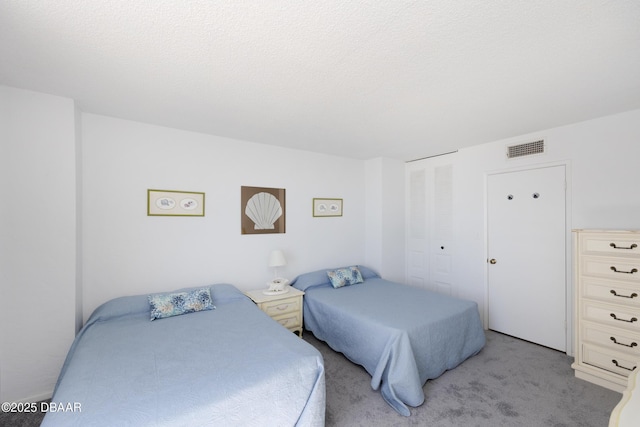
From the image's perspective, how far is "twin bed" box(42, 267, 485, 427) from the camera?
4.40 ft

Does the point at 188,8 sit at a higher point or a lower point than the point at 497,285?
higher

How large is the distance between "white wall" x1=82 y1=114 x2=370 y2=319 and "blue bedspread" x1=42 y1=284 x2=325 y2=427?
21.5 inches

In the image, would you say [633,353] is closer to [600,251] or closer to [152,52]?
[600,251]

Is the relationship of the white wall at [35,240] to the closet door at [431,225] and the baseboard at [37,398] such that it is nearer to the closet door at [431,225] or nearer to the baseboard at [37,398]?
the baseboard at [37,398]

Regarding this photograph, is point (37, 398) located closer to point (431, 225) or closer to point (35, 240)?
point (35, 240)

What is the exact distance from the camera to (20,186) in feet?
6.73

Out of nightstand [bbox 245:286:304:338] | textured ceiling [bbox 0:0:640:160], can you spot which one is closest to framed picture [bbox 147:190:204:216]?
textured ceiling [bbox 0:0:640:160]

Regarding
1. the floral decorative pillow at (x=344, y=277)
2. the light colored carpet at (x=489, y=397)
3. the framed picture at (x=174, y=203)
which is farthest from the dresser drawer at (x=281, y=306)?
the framed picture at (x=174, y=203)

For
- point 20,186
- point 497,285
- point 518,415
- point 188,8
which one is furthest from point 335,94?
point 497,285

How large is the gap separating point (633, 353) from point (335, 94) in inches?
124

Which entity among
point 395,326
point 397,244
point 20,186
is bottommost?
point 395,326

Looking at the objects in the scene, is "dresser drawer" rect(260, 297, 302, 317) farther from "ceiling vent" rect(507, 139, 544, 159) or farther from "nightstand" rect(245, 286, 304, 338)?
"ceiling vent" rect(507, 139, 544, 159)

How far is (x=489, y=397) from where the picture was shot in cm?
216

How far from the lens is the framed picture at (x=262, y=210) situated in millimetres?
3295
